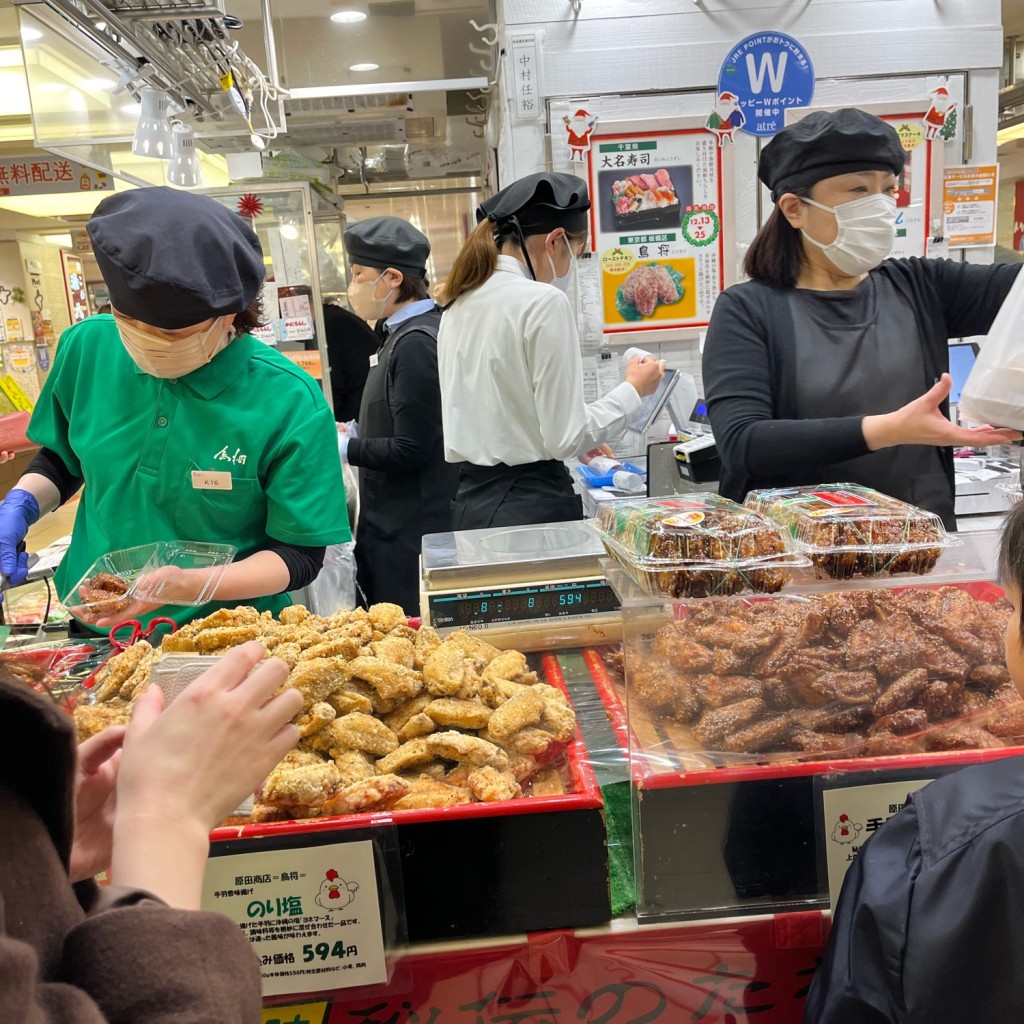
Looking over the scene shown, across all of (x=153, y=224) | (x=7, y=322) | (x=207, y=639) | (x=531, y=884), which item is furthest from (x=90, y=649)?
(x=7, y=322)

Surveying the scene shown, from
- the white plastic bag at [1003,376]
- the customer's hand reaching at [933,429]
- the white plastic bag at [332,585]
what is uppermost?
the white plastic bag at [1003,376]

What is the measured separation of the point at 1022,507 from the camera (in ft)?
3.05

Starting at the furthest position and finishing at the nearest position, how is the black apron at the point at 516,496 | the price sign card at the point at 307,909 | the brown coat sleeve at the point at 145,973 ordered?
the black apron at the point at 516,496 → the price sign card at the point at 307,909 → the brown coat sleeve at the point at 145,973

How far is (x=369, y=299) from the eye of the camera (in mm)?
3406

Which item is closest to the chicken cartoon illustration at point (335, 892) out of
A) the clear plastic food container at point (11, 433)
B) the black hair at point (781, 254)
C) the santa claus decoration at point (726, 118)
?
the black hair at point (781, 254)

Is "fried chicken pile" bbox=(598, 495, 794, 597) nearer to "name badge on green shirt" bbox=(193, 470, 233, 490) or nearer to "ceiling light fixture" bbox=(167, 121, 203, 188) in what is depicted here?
"name badge on green shirt" bbox=(193, 470, 233, 490)

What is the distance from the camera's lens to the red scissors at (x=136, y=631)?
1.66 meters

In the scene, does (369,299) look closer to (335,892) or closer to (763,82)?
(763,82)

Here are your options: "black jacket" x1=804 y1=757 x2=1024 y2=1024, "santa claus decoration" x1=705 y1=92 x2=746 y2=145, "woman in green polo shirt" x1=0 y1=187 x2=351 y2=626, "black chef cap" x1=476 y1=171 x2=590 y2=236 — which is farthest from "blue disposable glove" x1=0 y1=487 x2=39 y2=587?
"santa claus decoration" x1=705 y1=92 x2=746 y2=145

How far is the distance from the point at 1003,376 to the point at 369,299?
96.3 inches

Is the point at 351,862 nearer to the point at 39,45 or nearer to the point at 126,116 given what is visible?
the point at 39,45

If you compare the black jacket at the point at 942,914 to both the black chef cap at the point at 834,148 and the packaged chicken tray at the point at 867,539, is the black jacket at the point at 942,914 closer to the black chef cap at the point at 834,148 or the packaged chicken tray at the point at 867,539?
the packaged chicken tray at the point at 867,539

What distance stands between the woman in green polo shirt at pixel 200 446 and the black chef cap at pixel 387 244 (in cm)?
146

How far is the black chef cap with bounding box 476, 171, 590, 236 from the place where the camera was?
2.62 metres
